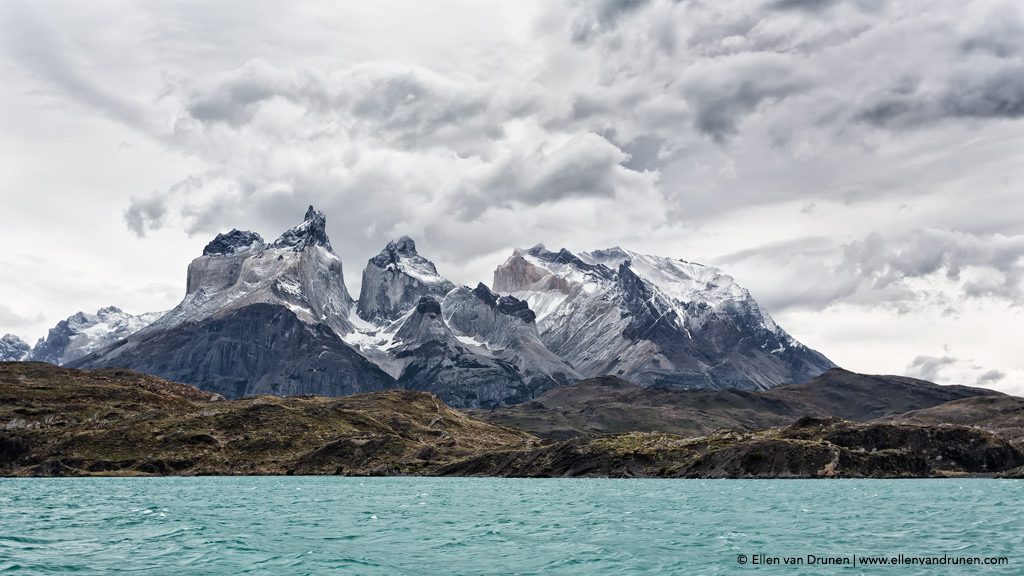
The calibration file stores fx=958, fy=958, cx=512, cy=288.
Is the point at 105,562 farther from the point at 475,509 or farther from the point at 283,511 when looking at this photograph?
the point at 475,509

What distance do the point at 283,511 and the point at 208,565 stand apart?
61.1m

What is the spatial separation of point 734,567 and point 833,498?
9464 cm

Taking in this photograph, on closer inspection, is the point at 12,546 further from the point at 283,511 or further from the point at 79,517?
the point at 283,511

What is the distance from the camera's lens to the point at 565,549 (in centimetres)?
7862

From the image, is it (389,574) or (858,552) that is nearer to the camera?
(389,574)

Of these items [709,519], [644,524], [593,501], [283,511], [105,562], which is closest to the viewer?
[105,562]

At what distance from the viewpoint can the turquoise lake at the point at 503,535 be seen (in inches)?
2667

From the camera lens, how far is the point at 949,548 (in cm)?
7338

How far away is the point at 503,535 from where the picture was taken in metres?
90.7

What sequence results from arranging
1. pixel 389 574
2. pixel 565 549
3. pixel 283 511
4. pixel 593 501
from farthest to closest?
pixel 593 501, pixel 283 511, pixel 565 549, pixel 389 574

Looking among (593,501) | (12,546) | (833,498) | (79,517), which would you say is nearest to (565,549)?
(12,546)

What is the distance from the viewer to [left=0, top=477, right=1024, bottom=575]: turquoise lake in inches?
2667

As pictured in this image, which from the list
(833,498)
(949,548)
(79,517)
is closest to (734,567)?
(949,548)

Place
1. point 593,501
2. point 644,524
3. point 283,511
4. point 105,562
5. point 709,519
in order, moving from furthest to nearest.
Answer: point 593,501 → point 283,511 → point 709,519 → point 644,524 → point 105,562
